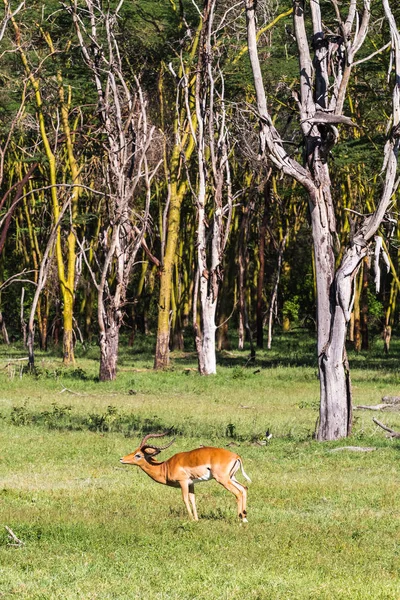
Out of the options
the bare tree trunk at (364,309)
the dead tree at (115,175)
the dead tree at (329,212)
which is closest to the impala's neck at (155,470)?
the dead tree at (329,212)

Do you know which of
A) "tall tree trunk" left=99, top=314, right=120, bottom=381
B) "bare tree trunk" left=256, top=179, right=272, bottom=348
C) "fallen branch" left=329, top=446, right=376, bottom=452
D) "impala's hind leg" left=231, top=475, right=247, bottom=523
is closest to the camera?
"impala's hind leg" left=231, top=475, right=247, bottom=523

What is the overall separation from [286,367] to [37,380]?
756 cm

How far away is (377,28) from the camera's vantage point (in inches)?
1059

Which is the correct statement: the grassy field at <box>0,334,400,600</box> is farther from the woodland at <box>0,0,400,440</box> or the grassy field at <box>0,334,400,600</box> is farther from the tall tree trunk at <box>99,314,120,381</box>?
the tall tree trunk at <box>99,314,120,381</box>

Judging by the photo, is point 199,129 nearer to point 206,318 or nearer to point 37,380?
point 206,318

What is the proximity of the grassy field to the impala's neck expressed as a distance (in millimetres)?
471

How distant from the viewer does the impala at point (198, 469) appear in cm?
933

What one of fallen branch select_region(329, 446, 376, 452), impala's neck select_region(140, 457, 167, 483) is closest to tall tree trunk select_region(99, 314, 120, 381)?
fallen branch select_region(329, 446, 376, 452)

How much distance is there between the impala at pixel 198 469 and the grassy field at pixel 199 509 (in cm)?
36

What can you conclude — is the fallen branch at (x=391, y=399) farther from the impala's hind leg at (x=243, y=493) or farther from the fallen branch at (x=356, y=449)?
the impala's hind leg at (x=243, y=493)

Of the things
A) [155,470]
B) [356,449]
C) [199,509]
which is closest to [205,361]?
[356,449]

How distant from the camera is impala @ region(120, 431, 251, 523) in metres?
9.33

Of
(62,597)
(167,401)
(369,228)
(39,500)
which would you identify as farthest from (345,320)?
(62,597)

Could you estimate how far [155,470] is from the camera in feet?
32.2
